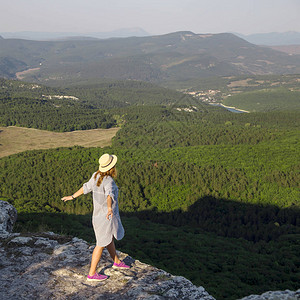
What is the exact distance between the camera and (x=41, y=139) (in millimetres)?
177625

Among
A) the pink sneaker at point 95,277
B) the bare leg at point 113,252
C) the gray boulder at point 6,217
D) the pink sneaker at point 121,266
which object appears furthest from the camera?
the gray boulder at point 6,217

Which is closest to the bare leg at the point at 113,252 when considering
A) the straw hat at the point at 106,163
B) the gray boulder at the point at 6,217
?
the straw hat at the point at 106,163

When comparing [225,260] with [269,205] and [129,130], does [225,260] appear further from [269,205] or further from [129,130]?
[129,130]

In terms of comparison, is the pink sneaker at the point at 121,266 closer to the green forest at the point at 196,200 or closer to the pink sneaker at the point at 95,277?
the pink sneaker at the point at 95,277

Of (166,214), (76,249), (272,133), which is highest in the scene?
(76,249)

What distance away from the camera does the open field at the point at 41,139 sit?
518 ft

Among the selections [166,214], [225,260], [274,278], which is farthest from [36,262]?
[166,214]

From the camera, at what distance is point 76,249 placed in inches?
582

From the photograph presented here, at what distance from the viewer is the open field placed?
158 meters

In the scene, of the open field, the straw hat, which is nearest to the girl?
the straw hat

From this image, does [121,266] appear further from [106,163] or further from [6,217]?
[6,217]

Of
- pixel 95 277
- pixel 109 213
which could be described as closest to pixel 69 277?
pixel 95 277

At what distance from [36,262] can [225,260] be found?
24382 millimetres

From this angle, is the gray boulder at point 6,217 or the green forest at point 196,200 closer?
the gray boulder at point 6,217
